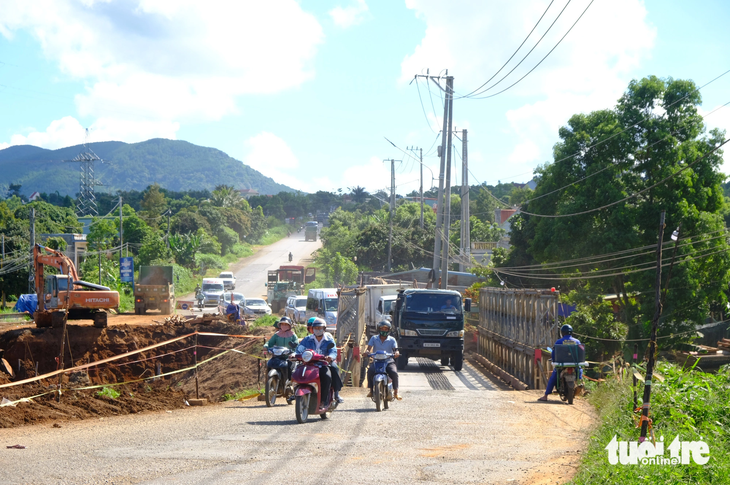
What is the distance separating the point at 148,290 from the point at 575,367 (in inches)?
1300

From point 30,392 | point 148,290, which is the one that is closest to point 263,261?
point 148,290

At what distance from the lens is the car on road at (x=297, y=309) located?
40244 mm

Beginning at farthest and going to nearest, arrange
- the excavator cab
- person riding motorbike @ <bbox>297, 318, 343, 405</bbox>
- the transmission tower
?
the transmission tower, the excavator cab, person riding motorbike @ <bbox>297, 318, 343, 405</bbox>

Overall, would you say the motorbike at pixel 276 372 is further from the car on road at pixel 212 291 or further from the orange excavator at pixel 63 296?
the car on road at pixel 212 291

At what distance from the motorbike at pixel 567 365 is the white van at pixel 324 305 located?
69.1 feet

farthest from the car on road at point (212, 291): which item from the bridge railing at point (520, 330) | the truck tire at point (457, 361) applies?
the truck tire at point (457, 361)

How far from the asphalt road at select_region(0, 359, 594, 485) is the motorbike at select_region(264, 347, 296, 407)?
0.29 m

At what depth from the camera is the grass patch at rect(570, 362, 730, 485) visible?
6508 millimetres

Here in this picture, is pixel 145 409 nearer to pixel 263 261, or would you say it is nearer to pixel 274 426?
pixel 274 426

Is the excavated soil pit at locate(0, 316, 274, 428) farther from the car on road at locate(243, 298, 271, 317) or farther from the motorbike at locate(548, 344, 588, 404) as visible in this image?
the car on road at locate(243, 298, 271, 317)

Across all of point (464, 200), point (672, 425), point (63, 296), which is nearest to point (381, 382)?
point (672, 425)

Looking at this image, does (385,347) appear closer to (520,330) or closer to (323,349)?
(323,349)

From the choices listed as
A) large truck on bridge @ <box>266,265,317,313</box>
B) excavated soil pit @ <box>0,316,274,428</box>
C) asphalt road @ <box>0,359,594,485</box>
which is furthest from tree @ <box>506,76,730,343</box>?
large truck on bridge @ <box>266,265,317,313</box>

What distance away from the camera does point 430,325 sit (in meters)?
22.9
